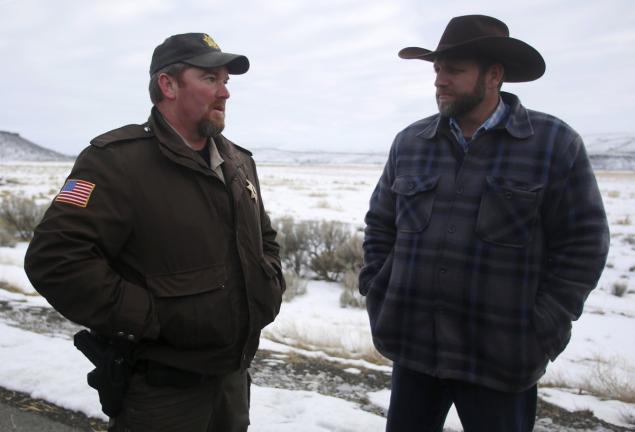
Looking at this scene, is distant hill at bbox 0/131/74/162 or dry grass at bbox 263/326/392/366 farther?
distant hill at bbox 0/131/74/162

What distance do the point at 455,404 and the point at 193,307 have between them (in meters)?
1.08

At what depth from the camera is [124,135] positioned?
197 centimetres

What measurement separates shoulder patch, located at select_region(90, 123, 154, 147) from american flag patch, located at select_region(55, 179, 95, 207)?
0.54 ft

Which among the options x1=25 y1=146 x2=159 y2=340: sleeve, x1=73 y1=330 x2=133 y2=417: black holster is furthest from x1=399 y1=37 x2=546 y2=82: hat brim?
x1=73 y1=330 x2=133 y2=417: black holster

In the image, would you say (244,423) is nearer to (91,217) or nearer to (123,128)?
(91,217)

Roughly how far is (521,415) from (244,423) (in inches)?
45.6

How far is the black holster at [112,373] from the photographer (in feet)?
6.11

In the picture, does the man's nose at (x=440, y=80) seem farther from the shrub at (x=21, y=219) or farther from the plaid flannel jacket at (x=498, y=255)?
the shrub at (x=21, y=219)

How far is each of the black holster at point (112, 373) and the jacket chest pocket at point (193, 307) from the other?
0.52 feet

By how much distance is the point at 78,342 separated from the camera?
1.98m

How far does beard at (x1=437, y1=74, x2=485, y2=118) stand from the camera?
206 centimetres

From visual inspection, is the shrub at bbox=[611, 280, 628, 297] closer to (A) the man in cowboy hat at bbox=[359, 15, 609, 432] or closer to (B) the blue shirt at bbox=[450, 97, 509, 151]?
(A) the man in cowboy hat at bbox=[359, 15, 609, 432]

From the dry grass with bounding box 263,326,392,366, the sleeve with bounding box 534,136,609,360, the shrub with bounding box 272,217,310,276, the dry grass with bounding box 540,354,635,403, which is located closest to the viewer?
the sleeve with bounding box 534,136,609,360

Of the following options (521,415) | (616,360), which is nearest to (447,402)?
(521,415)
